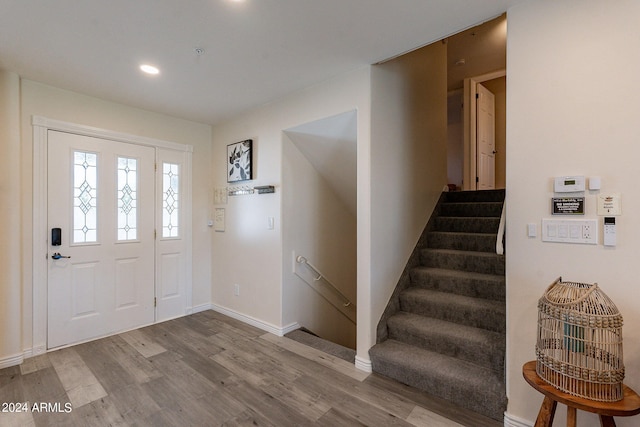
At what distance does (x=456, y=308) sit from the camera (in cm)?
262

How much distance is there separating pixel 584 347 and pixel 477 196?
280 cm

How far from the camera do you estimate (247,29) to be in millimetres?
2031

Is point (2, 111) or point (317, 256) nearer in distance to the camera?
point (2, 111)

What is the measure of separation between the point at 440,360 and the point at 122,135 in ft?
13.0

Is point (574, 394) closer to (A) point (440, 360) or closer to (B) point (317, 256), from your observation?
(A) point (440, 360)

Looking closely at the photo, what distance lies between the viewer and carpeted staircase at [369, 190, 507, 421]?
2.13 metres

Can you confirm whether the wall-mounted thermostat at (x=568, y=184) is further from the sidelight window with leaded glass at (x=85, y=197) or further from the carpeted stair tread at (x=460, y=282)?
the sidelight window with leaded glass at (x=85, y=197)

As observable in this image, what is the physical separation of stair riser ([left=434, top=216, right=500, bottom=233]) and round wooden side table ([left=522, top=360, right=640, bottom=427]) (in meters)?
2.08

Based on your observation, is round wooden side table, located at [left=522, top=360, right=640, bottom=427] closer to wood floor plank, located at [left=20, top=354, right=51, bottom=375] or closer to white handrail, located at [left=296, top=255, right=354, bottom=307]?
white handrail, located at [left=296, top=255, right=354, bottom=307]

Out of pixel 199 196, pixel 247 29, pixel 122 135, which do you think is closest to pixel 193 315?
pixel 199 196

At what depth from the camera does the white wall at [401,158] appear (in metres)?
2.65

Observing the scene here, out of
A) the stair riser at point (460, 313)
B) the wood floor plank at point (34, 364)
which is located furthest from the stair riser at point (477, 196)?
the wood floor plank at point (34, 364)

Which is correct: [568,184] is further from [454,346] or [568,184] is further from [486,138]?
[486,138]

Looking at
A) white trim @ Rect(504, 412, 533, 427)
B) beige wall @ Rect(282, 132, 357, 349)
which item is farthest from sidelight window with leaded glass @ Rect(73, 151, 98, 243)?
white trim @ Rect(504, 412, 533, 427)
